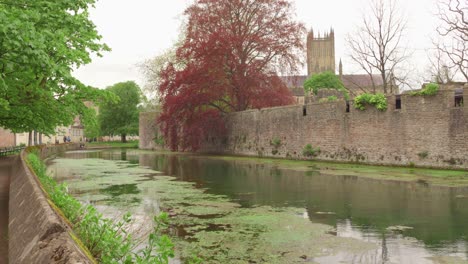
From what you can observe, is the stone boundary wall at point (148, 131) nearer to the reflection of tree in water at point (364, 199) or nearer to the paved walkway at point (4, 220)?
the reflection of tree in water at point (364, 199)

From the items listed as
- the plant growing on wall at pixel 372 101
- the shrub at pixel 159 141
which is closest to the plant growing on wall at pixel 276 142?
the plant growing on wall at pixel 372 101

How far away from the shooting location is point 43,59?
8.77 metres

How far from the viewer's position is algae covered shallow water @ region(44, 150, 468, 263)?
616 cm

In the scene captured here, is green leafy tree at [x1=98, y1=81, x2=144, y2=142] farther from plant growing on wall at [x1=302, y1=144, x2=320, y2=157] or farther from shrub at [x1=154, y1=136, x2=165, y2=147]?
plant growing on wall at [x1=302, y1=144, x2=320, y2=157]

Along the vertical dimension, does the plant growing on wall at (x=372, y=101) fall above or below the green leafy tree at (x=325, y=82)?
below

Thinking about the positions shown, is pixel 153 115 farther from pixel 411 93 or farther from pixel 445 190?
pixel 445 190

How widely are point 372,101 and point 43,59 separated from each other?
1735 centimetres

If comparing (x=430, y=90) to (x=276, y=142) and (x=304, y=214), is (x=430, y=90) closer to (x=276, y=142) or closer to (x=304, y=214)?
(x=276, y=142)

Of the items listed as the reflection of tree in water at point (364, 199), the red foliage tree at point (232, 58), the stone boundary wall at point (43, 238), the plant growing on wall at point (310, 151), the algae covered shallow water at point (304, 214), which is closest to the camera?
the stone boundary wall at point (43, 238)

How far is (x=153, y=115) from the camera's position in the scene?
182ft

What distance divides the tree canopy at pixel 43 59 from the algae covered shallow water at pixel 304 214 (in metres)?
3.57

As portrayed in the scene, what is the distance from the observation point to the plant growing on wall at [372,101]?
21641 millimetres

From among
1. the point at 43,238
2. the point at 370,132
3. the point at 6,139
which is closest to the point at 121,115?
the point at 6,139

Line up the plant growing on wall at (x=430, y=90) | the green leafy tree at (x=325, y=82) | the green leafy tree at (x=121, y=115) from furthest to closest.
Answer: the green leafy tree at (x=121, y=115) → the green leafy tree at (x=325, y=82) → the plant growing on wall at (x=430, y=90)
